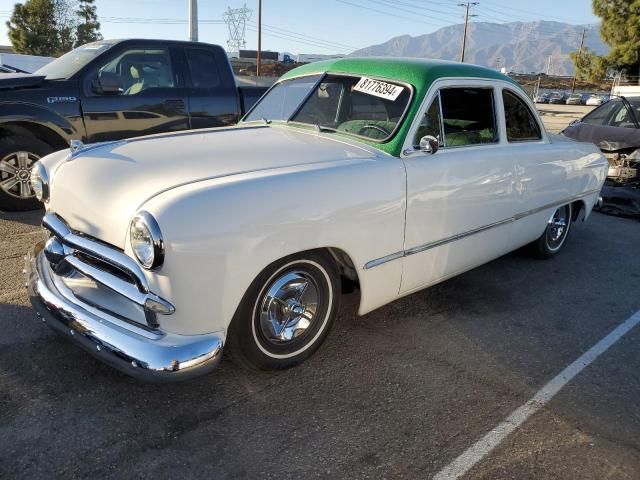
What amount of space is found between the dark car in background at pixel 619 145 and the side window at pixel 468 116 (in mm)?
4054

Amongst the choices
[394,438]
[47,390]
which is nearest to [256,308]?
[394,438]

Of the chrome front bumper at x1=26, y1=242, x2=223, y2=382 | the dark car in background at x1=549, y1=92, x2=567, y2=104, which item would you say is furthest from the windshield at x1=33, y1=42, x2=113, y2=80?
the dark car in background at x1=549, y1=92, x2=567, y2=104

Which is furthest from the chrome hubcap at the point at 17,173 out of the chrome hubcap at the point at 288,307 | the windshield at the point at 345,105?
the chrome hubcap at the point at 288,307

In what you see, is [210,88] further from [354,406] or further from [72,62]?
[354,406]

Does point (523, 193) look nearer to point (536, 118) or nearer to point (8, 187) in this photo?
point (536, 118)

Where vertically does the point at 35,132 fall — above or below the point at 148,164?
below

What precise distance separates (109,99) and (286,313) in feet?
13.5

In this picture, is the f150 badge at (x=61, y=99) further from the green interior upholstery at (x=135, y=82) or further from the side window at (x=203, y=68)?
the side window at (x=203, y=68)

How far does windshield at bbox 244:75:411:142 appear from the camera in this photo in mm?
3418

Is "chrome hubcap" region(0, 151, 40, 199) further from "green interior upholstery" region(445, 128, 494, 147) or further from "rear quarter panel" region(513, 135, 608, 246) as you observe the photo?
"rear quarter panel" region(513, 135, 608, 246)

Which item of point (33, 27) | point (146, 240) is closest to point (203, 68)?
point (146, 240)

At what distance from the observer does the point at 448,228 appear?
348 centimetres

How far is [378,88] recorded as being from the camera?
3.57 meters

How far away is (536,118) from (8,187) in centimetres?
521
